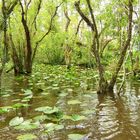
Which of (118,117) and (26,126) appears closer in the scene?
(26,126)

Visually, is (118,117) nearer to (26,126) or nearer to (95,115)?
(95,115)

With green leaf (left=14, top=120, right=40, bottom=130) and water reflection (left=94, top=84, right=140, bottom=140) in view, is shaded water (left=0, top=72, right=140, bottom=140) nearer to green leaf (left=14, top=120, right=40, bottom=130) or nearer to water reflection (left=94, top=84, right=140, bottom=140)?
water reflection (left=94, top=84, right=140, bottom=140)

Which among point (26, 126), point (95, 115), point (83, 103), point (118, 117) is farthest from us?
point (83, 103)

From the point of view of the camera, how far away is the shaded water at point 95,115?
4.83 m

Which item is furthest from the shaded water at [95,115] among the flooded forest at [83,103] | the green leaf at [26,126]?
the green leaf at [26,126]

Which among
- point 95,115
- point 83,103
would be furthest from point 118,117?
point 83,103

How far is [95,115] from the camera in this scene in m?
6.16

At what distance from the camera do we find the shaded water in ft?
15.9

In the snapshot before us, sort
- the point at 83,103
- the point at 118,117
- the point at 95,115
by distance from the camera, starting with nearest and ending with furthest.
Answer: the point at 118,117 < the point at 95,115 < the point at 83,103

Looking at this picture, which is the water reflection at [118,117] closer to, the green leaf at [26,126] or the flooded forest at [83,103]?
the flooded forest at [83,103]

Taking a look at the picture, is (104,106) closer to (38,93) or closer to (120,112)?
(120,112)

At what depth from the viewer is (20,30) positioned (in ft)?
66.4

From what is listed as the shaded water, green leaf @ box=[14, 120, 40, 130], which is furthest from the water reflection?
green leaf @ box=[14, 120, 40, 130]

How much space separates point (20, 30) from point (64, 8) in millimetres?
3161
